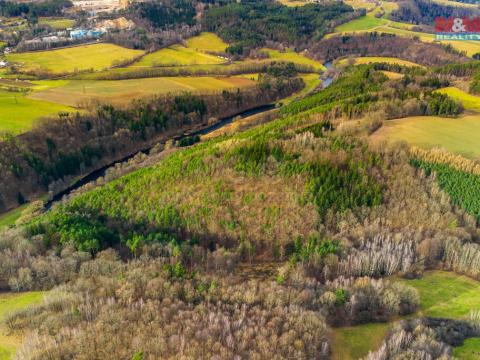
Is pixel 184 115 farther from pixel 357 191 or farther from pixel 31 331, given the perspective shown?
pixel 31 331

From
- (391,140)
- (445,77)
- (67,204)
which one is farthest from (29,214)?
(445,77)

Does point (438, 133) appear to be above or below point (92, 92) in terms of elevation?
below

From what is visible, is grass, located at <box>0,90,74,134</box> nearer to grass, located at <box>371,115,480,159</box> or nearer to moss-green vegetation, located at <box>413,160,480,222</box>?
grass, located at <box>371,115,480,159</box>

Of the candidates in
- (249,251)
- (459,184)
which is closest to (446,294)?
(459,184)

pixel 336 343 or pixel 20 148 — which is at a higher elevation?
pixel 20 148

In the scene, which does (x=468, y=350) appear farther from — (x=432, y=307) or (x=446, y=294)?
(x=446, y=294)

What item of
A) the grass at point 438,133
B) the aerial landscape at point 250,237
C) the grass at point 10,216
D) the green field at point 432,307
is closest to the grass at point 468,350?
the green field at point 432,307

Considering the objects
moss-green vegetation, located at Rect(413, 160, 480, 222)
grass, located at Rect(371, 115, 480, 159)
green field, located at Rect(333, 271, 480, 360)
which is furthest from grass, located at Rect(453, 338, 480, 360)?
grass, located at Rect(371, 115, 480, 159)
